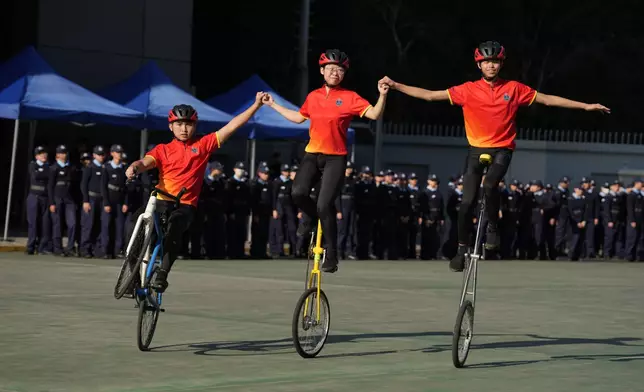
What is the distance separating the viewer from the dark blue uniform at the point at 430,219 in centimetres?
3188

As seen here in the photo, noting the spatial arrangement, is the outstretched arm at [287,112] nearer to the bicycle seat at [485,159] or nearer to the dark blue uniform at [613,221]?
the bicycle seat at [485,159]

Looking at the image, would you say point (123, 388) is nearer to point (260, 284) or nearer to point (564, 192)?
point (260, 284)

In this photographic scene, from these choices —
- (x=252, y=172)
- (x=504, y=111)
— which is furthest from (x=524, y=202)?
(x=504, y=111)

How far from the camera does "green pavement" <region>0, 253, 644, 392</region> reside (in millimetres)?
11531

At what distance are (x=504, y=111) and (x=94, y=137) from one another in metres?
23.9

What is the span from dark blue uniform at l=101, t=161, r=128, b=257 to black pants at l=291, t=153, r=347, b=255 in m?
A: 12.6

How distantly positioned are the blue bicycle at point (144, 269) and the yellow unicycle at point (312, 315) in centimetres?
127

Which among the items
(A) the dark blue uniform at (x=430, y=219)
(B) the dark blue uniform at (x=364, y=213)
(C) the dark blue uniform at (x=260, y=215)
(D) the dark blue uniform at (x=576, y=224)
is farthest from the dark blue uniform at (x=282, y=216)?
(D) the dark blue uniform at (x=576, y=224)

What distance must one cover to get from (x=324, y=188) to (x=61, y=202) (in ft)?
44.9

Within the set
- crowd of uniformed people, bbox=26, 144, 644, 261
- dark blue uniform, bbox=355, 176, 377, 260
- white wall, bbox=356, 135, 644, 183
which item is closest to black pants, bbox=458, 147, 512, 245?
crowd of uniformed people, bbox=26, 144, 644, 261

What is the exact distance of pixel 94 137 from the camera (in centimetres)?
3597

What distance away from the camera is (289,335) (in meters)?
14.5

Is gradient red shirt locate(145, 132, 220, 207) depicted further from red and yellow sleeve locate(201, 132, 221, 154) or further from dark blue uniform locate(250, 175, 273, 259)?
dark blue uniform locate(250, 175, 273, 259)

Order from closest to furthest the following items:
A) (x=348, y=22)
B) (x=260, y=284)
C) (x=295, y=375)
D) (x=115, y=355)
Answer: (x=295, y=375)
(x=115, y=355)
(x=260, y=284)
(x=348, y=22)
